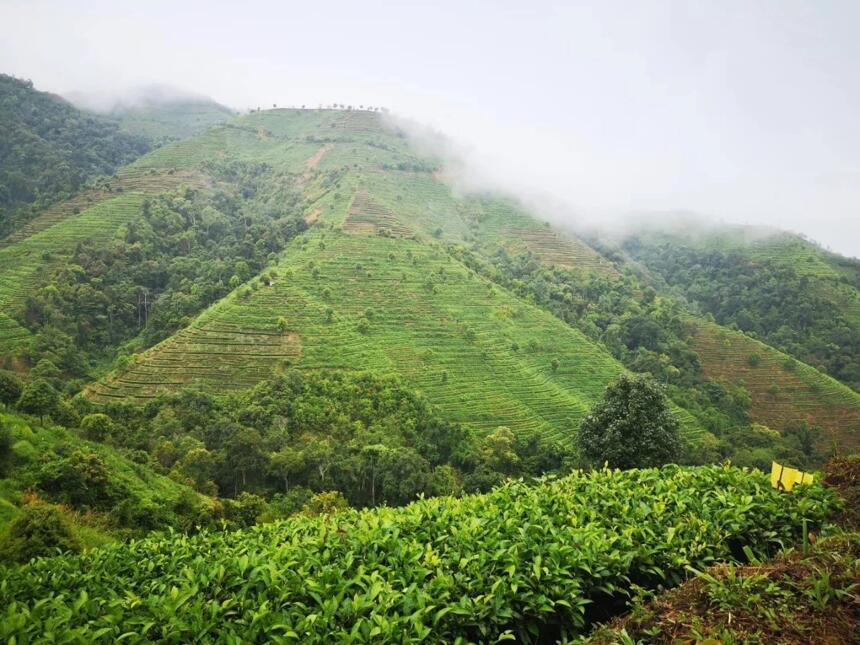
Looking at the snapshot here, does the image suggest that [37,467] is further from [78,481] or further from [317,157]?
[317,157]

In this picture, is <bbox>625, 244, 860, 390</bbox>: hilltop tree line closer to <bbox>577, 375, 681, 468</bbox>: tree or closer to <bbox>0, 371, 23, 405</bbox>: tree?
<bbox>577, 375, 681, 468</bbox>: tree

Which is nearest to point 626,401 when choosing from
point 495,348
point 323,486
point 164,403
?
point 323,486

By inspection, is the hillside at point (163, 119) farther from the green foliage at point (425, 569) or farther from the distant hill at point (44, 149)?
the green foliage at point (425, 569)

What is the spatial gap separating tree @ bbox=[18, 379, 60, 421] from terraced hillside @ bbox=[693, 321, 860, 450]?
63304mm

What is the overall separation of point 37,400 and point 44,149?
95369 mm

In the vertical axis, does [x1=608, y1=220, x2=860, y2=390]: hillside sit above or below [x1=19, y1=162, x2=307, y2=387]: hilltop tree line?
above

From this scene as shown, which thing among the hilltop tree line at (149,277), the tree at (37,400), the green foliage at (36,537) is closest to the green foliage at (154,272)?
the hilltop tree line at (149,277)

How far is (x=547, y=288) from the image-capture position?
7050cm

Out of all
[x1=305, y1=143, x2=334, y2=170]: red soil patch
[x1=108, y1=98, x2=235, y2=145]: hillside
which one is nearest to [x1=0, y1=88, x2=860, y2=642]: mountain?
[x1=305, y1=143, x2=334, y2=170]: red soil patch

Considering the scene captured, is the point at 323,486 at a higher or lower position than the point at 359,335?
lower

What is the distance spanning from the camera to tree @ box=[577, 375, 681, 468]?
20.4 m

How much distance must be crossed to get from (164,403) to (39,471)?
20134 mm

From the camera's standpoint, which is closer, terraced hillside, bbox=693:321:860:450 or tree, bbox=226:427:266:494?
tree, bbox=226:427:266:494

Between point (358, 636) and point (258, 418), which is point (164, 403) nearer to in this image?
point (258, 418)
